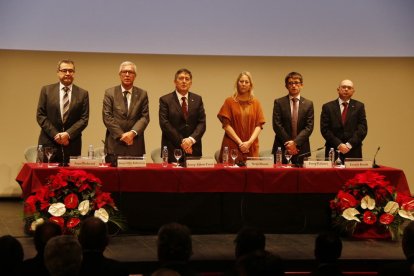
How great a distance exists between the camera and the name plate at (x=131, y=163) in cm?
586

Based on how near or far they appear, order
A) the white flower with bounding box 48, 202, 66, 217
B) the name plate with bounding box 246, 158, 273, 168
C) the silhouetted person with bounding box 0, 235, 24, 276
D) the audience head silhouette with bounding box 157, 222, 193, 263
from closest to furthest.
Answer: the silhouetted person with bounding box 0, 235, 24, 276 < the audience head silhouette with bounding box 157, 222, 193, 263 < the white flower with bounding box 48, 202, 66, 217 < the name plate with bounding box 246, 158, 273, 168

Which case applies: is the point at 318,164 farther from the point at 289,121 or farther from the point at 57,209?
the point at 57,209

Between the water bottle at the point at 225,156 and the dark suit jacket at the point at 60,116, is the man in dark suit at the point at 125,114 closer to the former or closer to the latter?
the dark suit jacket at the point at 60,116

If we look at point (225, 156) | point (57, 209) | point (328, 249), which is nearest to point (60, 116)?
point (57, 209)

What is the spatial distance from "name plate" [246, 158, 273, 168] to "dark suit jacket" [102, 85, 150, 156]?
1.08m

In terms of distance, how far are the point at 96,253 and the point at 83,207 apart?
1930 millimetres

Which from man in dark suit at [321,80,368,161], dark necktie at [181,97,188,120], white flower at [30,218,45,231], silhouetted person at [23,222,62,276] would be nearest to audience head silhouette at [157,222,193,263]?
silhouetted person at [23,222,62,276]

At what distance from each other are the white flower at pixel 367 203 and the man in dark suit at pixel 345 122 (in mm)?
947

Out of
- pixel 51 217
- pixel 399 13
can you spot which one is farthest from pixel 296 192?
pixel 399 13

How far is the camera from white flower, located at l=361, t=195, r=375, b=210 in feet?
19.5

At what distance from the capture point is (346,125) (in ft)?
22.7

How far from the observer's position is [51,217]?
18.1ft

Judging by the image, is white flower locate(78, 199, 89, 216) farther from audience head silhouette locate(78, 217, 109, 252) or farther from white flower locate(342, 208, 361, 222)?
white flower locate(342, 208, 361, 222)

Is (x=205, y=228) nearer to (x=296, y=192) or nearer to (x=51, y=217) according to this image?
(x=296, y=192)
